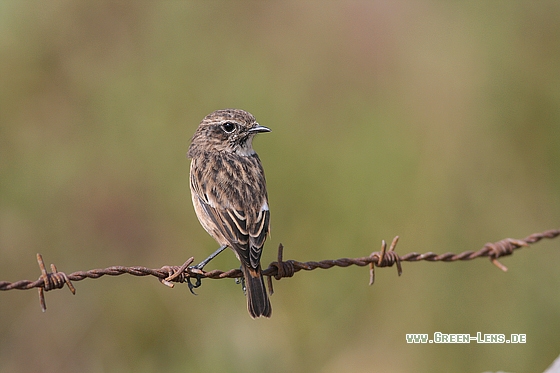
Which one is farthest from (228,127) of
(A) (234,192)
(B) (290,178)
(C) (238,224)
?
(B) (290,178)

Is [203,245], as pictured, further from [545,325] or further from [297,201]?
[545,325]

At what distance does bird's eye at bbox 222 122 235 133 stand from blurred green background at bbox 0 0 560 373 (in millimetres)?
1337

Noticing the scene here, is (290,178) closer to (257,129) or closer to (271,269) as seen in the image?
(257,129)

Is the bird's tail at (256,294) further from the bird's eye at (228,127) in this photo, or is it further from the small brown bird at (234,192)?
the bird's eye at (228,127)

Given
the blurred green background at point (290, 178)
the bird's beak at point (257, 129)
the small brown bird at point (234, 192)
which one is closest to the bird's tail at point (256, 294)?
the small brown bird at point (234, 192)

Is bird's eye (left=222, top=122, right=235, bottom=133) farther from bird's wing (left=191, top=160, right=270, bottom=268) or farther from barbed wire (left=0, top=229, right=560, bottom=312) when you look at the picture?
barbed wire (left=0, top=229, right=560, bottom=312)

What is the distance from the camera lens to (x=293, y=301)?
696cm

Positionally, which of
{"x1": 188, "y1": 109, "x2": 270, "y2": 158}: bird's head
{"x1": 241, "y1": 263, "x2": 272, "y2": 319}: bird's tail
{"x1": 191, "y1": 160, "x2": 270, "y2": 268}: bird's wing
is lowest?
{"x1": 241, "y1": 263, "x2": 272, "y2": 319}: bird's tail

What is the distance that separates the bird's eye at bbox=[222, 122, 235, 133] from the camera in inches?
243

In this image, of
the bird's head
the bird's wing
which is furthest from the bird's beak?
the bird's wing

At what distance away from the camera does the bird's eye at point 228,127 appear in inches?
243

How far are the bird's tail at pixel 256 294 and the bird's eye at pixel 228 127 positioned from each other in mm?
1658

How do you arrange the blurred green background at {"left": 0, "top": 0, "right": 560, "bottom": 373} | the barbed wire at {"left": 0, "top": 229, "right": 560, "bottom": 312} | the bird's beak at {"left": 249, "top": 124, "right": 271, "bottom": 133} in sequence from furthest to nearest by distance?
the blurred green background at {"left": 0, "top": 0, "right": 560, "bottom": 373}, the bird's beak at {"left": 249, "top": 124, "right": 271, "bottom": 133}, the barbed wire at {"left": 0, "top": 229, "right": 560, "bottom": 312}

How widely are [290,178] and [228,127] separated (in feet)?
5.48
